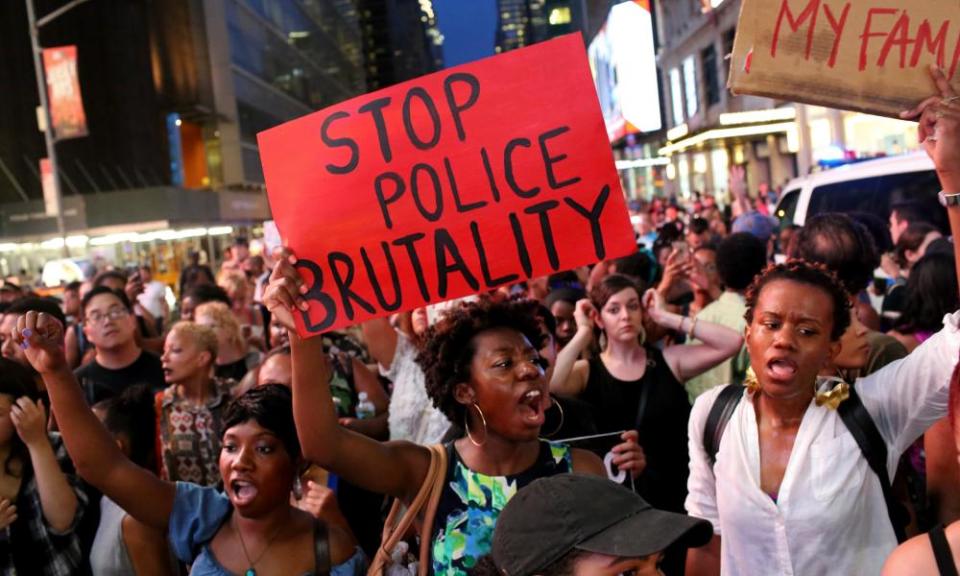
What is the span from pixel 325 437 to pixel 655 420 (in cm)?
196

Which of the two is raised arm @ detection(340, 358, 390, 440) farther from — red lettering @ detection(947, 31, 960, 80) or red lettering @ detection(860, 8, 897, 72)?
red lettering @ detection(947, 31, 960, 80)

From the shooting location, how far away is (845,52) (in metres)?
2.76

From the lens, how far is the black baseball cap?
209cm

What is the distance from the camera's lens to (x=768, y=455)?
117 inches

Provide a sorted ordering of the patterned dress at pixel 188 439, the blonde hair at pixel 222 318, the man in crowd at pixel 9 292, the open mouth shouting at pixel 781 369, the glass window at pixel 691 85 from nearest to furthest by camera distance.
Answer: the open mouth shouting at pixel 781 369 < the patterned dress at pixel 188 439 < the blonde hair at pixel 222 318 < the man in crowd at pixel 9 292 < the glass window at pixel 691 85

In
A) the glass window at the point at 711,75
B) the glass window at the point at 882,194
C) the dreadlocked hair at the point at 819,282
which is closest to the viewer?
the dreadlocked hair at the point at 819,282

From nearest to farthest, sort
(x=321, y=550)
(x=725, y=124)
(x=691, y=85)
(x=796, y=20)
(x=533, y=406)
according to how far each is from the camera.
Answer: (x=796, y=20), (x=533, y=406), (x=321, y=550), (x=725, y=124), (x=691, y=85)

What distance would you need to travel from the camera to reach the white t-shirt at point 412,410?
182 inches

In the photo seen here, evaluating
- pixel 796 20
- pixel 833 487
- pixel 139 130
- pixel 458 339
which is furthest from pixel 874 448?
pixel 139 130

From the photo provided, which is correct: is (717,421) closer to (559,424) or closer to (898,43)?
(559,424)

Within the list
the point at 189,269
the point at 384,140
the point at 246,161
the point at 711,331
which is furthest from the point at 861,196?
the point at 246,161

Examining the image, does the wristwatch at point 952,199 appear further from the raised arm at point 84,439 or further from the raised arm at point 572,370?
the raised arm at point 84,439

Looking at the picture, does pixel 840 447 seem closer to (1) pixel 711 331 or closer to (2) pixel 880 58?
(2) pixel 880 58

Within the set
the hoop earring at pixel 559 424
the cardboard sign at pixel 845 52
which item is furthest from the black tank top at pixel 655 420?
the cardboard sign at pixel 845 52
